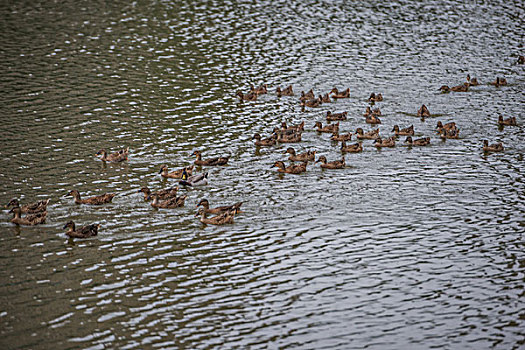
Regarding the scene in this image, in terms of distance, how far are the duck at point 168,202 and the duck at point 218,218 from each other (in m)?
1.10

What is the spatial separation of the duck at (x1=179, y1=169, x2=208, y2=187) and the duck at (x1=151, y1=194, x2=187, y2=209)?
1550mm

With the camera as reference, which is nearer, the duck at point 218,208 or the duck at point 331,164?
the duck at point 218,208

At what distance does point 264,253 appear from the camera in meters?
18.7

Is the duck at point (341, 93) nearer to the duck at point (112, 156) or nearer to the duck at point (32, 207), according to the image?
the duck at point (112, 156)

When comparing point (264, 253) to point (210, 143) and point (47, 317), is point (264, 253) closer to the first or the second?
point (47, 317)

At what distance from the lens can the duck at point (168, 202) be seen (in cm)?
2119

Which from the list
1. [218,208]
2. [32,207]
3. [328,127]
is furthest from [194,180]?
[328,127]

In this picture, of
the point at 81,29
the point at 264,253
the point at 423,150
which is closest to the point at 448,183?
the point at 423,150

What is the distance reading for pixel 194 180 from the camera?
2306 cm

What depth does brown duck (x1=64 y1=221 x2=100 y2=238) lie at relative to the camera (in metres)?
19.0

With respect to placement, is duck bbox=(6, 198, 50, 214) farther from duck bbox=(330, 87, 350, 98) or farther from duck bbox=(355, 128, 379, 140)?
duck bbox=(330, 87, 350, 98)

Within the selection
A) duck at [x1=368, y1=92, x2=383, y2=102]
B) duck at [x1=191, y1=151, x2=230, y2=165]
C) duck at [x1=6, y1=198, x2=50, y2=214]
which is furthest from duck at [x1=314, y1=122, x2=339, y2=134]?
duck at [x1=6, y1=198, x2=50, y2=214]

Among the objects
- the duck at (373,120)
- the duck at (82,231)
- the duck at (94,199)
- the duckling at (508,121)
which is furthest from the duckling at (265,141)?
the duckling at (508,121)

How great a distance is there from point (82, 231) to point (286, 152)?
9579 millimetres
